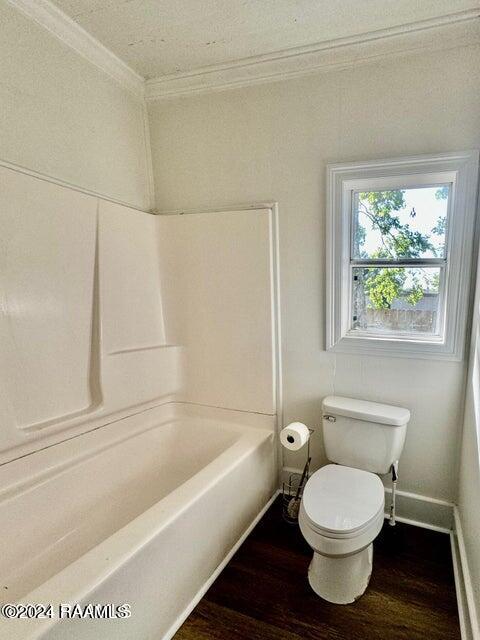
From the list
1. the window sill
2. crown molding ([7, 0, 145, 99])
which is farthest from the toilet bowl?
crown molding ([7, 0, 145, 99])

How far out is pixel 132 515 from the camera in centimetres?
182

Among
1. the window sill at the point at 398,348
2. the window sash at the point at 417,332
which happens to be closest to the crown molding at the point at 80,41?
the window sash at the point at 417,332

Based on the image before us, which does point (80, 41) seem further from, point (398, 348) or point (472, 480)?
point (472, 480)

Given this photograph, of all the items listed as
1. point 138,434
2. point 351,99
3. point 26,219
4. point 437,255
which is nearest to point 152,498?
point 138,434

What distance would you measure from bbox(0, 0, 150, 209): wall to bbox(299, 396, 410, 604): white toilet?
5.71 ft

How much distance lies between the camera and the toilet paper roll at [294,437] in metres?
1.91

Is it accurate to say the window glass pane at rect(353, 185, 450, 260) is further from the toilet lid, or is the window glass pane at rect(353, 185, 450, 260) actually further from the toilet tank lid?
the toilet lid

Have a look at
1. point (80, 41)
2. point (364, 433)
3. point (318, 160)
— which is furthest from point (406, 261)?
point (80, 41)

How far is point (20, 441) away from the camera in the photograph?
149 centimetres

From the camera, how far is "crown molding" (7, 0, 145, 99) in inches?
57.7

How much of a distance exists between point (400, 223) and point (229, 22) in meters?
1.23

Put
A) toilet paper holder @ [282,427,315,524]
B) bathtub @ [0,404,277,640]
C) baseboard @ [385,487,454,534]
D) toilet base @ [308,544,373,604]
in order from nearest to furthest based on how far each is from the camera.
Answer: bathtub @ [0,404,277,640]
toilet base @ [308,544,373,604]
baseboard @ [385,487,454,534]
toilet paper holder @ [282,427,315,524]

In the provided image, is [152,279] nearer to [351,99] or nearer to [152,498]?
[152,498]

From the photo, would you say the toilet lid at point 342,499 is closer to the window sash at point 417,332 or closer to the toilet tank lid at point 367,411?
the toilet tank lid at point 367,411
